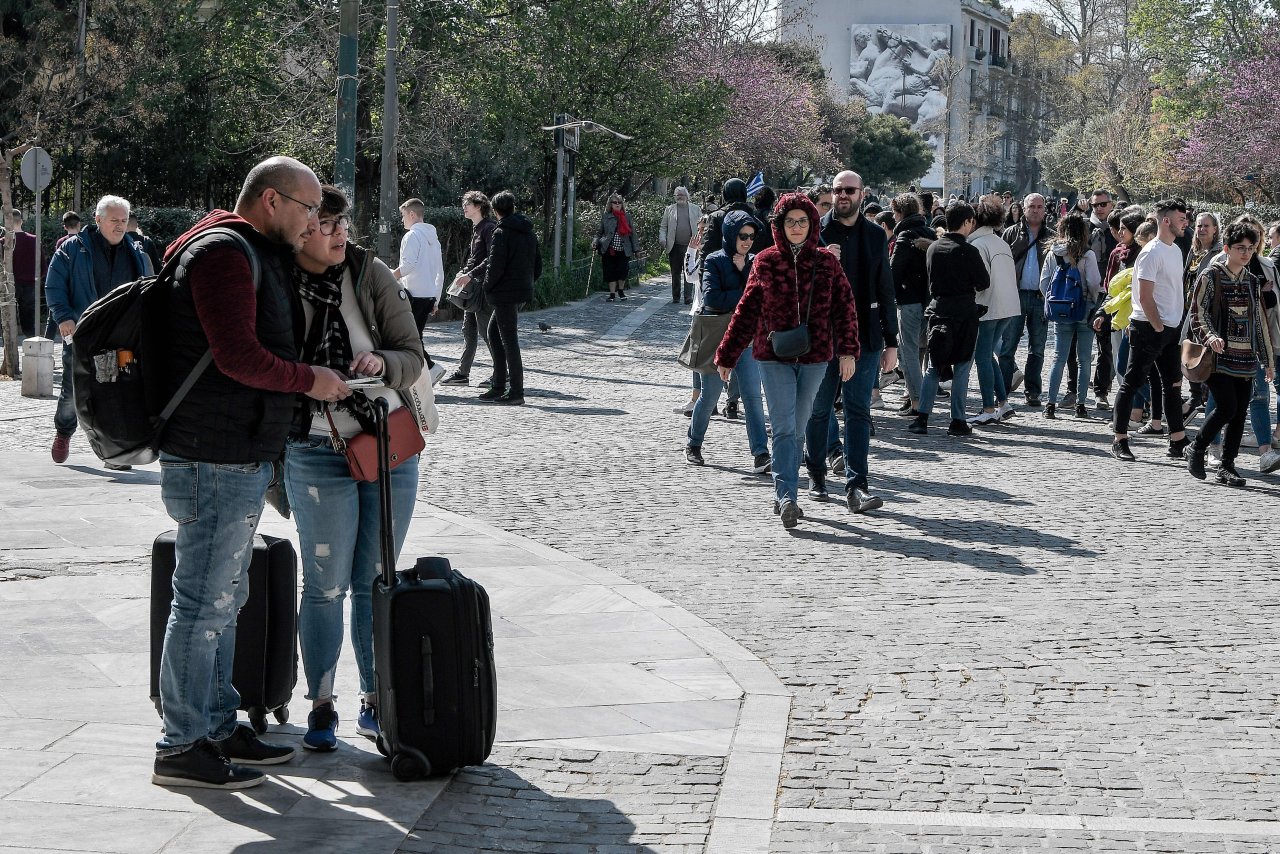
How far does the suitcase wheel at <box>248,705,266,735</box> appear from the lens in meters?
4.86

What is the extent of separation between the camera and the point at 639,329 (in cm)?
2291

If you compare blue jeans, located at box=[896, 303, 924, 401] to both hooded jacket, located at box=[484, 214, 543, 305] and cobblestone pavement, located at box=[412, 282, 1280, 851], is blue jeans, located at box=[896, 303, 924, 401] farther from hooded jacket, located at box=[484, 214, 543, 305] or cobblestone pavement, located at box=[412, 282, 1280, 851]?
hooded jacket, located at box=[484, 214, 543, 305]

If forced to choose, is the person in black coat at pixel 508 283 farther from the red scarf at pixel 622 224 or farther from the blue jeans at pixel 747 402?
the red scarf at pixel 622 224

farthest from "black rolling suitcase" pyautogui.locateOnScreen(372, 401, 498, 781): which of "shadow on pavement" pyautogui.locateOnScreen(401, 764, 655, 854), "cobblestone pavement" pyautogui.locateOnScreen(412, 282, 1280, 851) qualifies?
"cobblestone pavement" pyautogui.locateOnScreen(412, 282, 1280, 851)

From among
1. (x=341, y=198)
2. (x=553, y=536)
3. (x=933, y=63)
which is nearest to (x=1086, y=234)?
(x=553, y=536)

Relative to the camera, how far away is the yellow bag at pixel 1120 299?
12555 mm

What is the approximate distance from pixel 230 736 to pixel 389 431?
3.22ft

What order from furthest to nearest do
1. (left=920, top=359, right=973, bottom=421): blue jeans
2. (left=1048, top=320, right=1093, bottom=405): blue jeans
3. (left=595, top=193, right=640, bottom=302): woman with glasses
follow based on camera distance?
(left=595, top=193, right=640, bottom=302): woman with glasses
(left=1048, top=320, right=1093, bottom=405): blue jeans
(left=920, top=359, right=973, bottom=421): blue jeans

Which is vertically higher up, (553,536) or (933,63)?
(933,63)

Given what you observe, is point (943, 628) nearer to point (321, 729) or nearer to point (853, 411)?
point (853, 411)

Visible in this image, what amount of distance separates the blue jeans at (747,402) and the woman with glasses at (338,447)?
548cm

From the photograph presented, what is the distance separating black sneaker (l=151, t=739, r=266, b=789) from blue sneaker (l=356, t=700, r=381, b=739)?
45 cm

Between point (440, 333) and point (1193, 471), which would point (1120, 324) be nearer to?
point (1193, 471)

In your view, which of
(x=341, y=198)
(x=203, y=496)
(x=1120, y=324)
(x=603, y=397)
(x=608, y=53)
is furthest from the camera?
(x=608, y=53)
